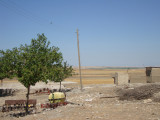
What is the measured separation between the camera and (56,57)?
14.9 meters

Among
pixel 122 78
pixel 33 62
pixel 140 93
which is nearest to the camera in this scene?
pixel 33 62

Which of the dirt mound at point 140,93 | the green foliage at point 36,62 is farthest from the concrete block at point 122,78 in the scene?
the green foliage at point 36,62

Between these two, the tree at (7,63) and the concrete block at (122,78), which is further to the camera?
the concrete block at (122,78)

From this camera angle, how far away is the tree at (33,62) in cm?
1338

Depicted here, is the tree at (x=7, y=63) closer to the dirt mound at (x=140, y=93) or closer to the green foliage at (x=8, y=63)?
the green foliage at (x=8, y=63)

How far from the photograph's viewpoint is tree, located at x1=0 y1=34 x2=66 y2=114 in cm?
1338

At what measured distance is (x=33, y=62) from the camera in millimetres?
13734

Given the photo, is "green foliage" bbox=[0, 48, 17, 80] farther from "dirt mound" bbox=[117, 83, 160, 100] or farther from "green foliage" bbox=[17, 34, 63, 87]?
"dirt mound" bbox=[117, 83, 160, 100]

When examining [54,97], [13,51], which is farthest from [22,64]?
[54,97]

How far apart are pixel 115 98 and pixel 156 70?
18253 mm

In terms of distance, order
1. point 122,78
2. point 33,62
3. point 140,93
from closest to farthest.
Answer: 1. point 33,62
2. point 140,93
3. point 122,78

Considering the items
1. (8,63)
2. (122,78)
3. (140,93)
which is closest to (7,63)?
(8,63)

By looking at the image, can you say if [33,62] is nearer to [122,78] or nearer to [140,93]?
[140,93]

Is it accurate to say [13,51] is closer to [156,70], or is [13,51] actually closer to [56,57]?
[56,57]
